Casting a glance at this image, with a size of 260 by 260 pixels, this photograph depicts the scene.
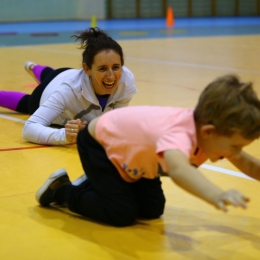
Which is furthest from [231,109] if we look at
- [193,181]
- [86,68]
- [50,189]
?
[86,68]

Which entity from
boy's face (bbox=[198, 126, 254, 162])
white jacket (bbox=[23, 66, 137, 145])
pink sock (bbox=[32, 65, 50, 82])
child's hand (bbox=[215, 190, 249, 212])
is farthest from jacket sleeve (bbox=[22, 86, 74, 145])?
child's hand (bbox=[215, 190, 249, 212])

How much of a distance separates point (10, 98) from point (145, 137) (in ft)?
7.96

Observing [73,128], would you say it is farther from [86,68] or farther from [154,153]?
[154,153]

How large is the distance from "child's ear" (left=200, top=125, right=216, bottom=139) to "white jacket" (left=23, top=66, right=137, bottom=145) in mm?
1471

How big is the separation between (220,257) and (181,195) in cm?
61

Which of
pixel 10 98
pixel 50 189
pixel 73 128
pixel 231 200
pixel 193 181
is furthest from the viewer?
pixel 10 98

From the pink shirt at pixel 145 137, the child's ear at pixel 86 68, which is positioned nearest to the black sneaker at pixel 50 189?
the pink shirt at pixel 145 137

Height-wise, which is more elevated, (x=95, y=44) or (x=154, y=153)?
(x=95, y=44)

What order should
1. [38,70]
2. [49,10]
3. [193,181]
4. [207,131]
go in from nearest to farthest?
1. [193,181]
2. [207,131]
3. [38,70]
4. [49,10]

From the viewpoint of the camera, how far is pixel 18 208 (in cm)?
234

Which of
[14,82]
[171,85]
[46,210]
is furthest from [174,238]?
[14,82]

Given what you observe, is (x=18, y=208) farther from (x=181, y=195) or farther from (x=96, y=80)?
(x=96, y=80)

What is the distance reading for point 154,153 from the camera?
1.92 m

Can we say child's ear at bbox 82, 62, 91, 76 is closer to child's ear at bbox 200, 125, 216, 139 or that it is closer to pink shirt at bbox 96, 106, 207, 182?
pink shirt at bbox 96, 106, 207, 182
